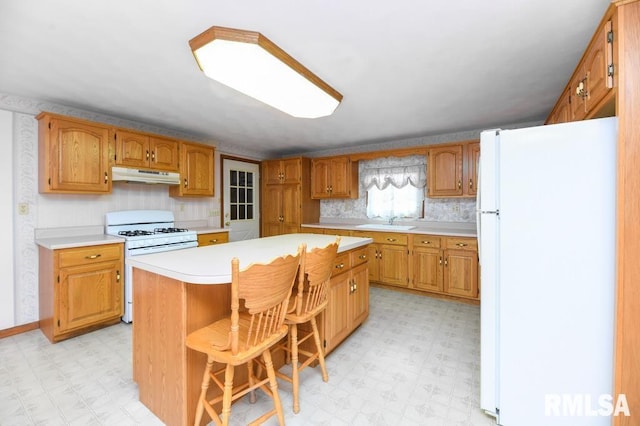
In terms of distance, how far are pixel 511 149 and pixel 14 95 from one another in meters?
4.17

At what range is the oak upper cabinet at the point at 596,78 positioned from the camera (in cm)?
133

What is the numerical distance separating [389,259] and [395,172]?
4.82ft

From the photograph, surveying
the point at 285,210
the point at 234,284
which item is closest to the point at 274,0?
the point at 234,284

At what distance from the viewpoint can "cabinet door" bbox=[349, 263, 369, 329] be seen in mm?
2459

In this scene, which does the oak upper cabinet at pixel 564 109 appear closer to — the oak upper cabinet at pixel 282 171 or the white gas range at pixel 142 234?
the oak upper cabinet at pixel 282 171

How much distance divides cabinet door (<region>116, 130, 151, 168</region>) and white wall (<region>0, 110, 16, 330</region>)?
84cm

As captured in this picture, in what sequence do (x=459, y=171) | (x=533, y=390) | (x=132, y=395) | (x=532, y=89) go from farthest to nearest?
(x=459, y=171)
(x=532, y=89)
(x=132, y=395)
(x=533, y=390)

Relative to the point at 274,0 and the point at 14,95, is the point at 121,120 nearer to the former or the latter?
the point at 14,95

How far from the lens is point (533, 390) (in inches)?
56.7

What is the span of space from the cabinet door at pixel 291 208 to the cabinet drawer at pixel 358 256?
2.44 m

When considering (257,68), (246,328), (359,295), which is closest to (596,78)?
(257,68)

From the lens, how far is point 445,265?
3566 millimetres

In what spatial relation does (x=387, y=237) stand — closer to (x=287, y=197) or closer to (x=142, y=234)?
(x=287, y=197)

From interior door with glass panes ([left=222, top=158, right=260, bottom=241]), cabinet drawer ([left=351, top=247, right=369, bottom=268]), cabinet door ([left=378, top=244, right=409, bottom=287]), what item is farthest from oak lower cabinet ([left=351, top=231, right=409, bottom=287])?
interior door with glass panes ([left=222, top=158, right=260, bottom=241])
